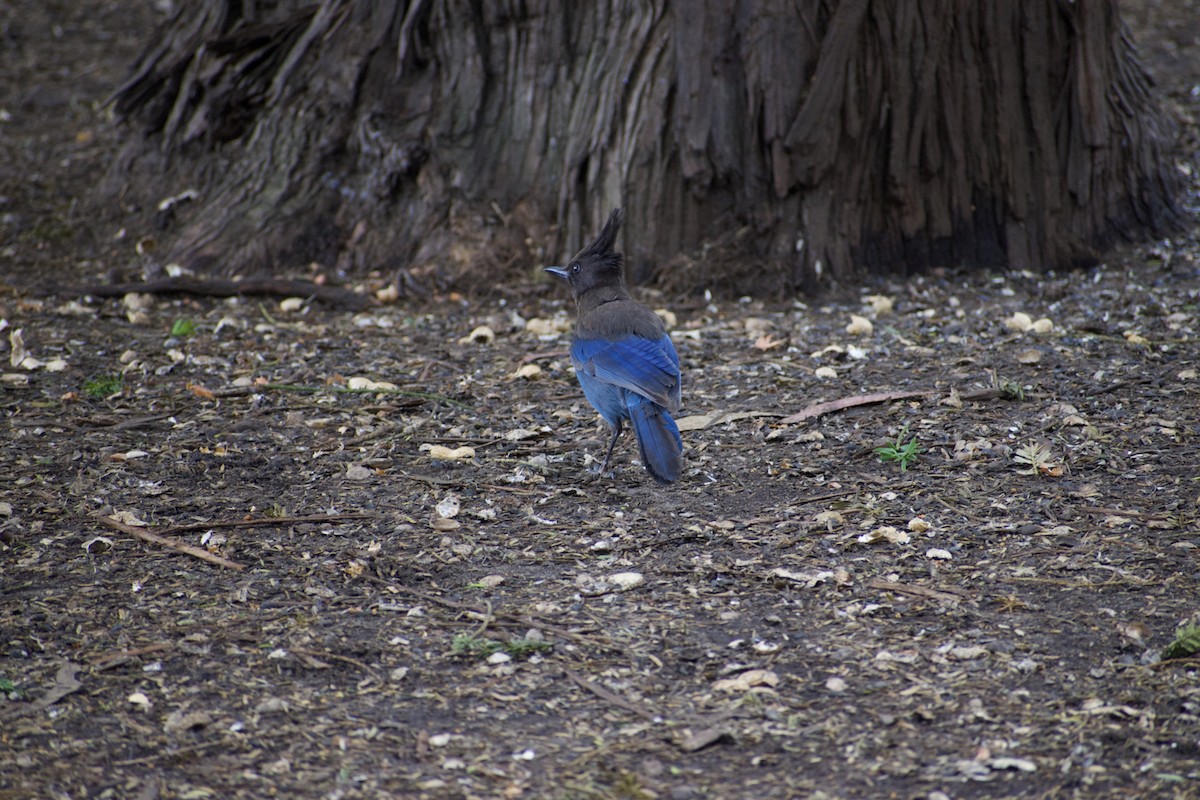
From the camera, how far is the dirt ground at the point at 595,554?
2.88 m

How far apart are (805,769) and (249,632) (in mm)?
1645

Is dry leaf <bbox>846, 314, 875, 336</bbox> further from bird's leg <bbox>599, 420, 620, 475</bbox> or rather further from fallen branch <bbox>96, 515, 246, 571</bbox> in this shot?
fallen branch <bbox>96, 515, 246, 571</bbox>

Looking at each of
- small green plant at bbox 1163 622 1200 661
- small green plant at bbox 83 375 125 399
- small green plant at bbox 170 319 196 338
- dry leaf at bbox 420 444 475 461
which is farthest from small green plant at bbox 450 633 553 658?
small green plant at bbox 170 319 196 338

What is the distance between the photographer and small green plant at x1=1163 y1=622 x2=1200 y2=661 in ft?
10.3

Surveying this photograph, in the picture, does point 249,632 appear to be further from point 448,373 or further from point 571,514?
point 448,373

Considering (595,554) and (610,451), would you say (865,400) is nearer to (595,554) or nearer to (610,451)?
(610,451)

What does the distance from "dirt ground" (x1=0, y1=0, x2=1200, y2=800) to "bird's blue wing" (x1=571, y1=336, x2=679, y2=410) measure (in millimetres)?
376

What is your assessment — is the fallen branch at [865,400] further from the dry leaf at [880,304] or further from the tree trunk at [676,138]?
the tree trunk at [676,138]

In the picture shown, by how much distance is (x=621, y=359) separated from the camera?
4688 mm

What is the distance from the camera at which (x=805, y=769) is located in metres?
2.80

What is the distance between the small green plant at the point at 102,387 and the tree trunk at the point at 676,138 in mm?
1753

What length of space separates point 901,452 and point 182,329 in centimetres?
385

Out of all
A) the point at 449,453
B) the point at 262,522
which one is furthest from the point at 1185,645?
the point at 262,522

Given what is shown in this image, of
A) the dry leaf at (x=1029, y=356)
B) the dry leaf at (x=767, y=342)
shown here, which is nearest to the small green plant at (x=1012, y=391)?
the dry leaf at (x=1029, y=356)
